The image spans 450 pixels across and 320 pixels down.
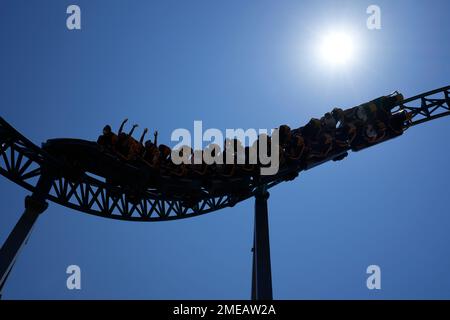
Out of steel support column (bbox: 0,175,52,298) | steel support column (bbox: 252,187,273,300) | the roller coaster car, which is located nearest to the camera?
steel support column (bbox: 0,175,52,298)

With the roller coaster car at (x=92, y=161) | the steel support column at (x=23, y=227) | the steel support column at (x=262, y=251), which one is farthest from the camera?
the roller coaster car at (x=92, y=161)

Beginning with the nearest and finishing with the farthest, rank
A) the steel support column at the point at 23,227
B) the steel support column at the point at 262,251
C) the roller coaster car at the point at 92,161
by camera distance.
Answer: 1. the steel support column at the point at 23,227
2. the steel support column at the point at 262,251
3. the roller coaster car at the point at 92,161

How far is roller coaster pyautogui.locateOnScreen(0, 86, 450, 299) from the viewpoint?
6113 millimetres

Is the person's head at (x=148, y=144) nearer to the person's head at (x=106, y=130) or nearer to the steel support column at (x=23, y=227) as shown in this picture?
A: the person's head at (x=106, y=130)

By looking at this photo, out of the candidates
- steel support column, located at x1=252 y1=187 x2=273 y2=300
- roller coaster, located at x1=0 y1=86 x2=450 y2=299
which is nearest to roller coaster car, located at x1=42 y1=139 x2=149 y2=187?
roller coaster, located at x1=0 y1=86 x2=450 y2=299

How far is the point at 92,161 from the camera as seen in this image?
6773mm

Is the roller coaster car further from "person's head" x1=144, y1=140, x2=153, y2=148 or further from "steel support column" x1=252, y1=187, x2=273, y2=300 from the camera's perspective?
"steel support column" x1=252, y1=187, x2=273, y2=300

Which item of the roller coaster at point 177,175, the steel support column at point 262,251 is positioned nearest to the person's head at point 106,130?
the roller coaster at point 177,175

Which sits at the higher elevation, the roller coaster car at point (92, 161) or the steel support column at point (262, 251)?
the roller coaster car at point (92, 161)

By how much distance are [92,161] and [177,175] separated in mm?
1597

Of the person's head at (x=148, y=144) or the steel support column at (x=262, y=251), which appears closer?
the steel support column at (x=262, y=251)

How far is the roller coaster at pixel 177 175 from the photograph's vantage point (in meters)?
6.11
